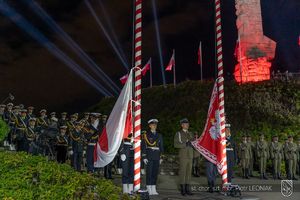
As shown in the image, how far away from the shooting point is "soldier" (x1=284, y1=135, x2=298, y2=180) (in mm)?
20250

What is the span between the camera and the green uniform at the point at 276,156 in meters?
20.5

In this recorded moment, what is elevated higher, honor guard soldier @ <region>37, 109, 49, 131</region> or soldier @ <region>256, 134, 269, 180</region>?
honor guard soldier @ <region>37, 109, 49, 131</region>

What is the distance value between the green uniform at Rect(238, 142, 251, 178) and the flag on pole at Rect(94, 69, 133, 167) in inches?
440

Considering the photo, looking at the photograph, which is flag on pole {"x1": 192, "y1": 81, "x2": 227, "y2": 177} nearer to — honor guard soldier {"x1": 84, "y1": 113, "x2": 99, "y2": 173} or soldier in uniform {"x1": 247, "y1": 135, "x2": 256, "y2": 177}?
honor guard soldier {"x1": 84, "y1": 113, "x2": 99, "y2": 173}

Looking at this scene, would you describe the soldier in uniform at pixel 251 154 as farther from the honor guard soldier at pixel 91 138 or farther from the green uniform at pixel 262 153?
the honor guard soldier at pixel 91 138

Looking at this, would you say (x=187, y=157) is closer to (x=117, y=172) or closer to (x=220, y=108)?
(x=220, y=108)

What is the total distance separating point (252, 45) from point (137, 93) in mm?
33059

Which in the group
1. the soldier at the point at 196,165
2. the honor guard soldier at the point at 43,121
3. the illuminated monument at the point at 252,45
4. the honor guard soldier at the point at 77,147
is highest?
the illuminated monument at the point at 252,45

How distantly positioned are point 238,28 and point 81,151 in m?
28.8

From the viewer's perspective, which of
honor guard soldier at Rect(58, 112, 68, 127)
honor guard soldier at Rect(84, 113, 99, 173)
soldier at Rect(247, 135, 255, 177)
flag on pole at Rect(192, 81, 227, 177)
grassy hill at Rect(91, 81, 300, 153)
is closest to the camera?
flag on pole at Rect(192, 81, 227, 177)

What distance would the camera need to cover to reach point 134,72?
35.1 feet

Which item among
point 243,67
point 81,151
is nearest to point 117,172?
point 81,151

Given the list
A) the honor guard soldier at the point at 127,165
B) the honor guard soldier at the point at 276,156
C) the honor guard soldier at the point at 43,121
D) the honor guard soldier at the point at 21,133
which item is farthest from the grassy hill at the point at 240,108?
the honor guard soldier at the point at 127,165

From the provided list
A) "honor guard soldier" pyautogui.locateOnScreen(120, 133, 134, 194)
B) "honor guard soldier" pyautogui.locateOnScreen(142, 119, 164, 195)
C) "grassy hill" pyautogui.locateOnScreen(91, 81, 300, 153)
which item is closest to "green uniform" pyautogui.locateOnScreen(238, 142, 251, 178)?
"grassy hill" pyautogui.locateOnScreen(91, 81, 300, 153)
